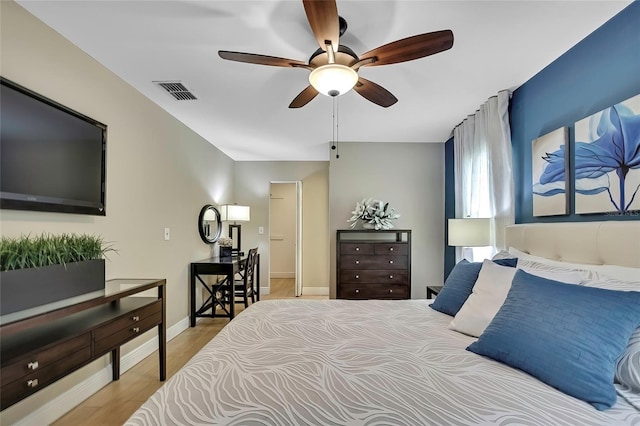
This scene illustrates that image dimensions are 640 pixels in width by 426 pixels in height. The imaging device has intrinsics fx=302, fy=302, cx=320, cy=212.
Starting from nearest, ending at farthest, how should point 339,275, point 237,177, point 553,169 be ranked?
point 553,169 < point 339,275 < point 237,177

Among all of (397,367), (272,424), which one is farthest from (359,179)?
(272,424)

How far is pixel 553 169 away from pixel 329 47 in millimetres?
1822

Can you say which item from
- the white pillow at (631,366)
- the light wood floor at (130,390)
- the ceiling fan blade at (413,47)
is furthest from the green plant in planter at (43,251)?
the white pillow at (631,366)

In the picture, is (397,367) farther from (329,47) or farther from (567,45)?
(567,45)

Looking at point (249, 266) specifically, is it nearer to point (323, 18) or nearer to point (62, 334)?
point (62, 334)

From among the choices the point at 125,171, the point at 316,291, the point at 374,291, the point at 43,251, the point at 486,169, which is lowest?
the point at 316,291

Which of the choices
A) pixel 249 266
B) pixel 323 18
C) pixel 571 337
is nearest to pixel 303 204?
pixel 249 266

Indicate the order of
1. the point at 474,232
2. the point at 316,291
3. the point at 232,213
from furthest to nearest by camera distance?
1. the point at 316,291
2. the point at 232,213
3. the point at 474,232

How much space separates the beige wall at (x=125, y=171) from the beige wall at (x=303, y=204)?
1.24m

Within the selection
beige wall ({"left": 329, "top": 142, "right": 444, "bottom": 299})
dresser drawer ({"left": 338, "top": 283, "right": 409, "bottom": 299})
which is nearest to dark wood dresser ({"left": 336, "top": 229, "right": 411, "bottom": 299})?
dresser drawer ({"left": 338, "top": 283, "right": 409, "bottom": 299})

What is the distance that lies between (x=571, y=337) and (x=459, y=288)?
93 cm

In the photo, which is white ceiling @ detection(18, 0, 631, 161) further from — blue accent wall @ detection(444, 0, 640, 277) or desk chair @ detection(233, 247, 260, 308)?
desk chair @ detection(233, 247, 260, 308)

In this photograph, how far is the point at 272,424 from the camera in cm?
89

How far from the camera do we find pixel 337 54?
181 cm
